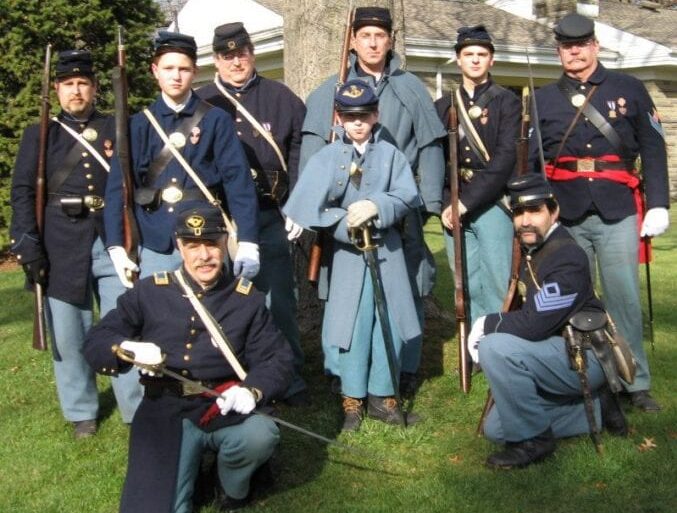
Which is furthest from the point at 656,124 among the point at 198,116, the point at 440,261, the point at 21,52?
the point at 21,52

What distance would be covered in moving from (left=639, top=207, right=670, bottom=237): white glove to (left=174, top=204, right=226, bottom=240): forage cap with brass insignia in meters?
2.43

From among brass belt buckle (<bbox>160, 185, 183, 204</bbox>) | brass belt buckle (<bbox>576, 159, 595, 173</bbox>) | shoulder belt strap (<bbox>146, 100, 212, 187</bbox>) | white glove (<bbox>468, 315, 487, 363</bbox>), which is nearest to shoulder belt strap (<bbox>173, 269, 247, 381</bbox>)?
brass belt buckle (<bbox>160, 185, 183, 204</bbox>)

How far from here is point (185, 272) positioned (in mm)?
4117

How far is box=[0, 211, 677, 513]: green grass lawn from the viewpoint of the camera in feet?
13.7

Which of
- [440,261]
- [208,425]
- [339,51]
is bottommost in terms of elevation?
[440,261]

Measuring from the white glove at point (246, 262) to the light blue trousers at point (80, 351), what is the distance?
0.89 metres

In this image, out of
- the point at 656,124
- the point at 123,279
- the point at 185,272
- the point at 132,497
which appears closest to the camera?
the point at 132,497

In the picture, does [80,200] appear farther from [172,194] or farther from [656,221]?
[656,221]

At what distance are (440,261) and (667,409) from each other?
6195 millimetres

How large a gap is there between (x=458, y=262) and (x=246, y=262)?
153 cm

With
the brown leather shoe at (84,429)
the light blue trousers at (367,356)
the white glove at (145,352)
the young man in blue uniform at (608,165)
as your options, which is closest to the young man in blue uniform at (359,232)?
the light blue trousers at (367,356)

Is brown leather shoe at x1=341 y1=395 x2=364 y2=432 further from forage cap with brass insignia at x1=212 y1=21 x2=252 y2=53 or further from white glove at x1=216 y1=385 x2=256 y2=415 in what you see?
forage cap with brass insignia at x1=212 y1=21 x2=252 y2=53

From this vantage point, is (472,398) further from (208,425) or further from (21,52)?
(21,52)

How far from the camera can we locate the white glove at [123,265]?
459 centimetres
